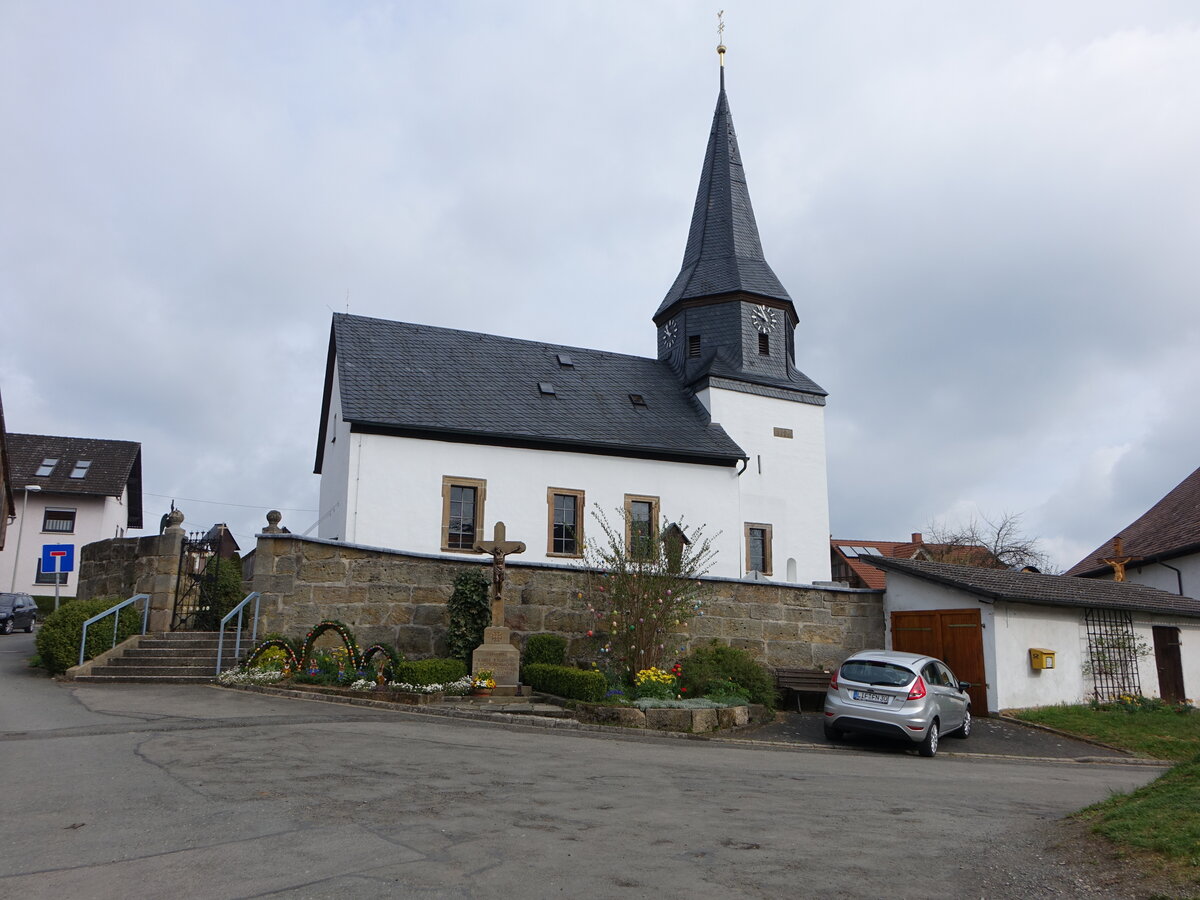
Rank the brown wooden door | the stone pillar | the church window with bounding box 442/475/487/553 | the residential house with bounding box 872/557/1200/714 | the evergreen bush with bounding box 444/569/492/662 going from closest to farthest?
the evergreen bush with bounding box 444/569/492/662 < the stone pillar < the residential house with bounding box 872/557/1200/714 < the brown wooden door < the church window with bounding box 442/475/487/553

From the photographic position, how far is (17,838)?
5773 mm

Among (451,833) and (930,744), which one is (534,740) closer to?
(451,833)

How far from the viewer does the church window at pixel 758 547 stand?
92.1ft

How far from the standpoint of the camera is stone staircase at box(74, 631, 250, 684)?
48.0ft

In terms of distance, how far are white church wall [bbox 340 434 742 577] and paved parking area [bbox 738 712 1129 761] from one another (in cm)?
997

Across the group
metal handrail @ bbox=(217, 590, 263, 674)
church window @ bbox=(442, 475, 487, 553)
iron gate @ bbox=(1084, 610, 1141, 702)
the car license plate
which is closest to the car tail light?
the car license plate

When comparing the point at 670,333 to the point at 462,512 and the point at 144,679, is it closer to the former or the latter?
the point at 462,512

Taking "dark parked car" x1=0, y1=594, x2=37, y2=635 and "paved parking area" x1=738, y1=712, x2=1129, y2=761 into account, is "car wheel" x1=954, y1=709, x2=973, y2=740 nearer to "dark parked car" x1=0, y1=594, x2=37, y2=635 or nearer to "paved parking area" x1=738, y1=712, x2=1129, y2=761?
"paved parking area" x1=738, y1=712, x2=1129, y2=761

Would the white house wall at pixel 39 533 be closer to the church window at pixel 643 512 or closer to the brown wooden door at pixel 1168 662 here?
the church window at pixel 643 512

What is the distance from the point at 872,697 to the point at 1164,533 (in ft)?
76.4

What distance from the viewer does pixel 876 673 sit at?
46.2 feet

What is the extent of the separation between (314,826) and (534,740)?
17.4 ft

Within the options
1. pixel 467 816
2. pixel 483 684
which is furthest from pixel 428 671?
pixel 467 816

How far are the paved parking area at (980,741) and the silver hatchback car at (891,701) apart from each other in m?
0.39
